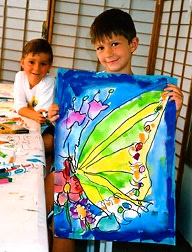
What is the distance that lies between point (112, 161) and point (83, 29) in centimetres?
261

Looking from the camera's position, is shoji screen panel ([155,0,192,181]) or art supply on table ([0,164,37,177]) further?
shoji screen panel ([155,0,192,181])

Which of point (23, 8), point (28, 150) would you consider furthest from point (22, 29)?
point (28, 150)

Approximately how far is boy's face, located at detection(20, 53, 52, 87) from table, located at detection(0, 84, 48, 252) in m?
0.98

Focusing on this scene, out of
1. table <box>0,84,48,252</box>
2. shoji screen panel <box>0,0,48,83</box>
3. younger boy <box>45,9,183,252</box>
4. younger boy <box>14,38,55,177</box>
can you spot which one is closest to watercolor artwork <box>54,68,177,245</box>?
table <box>0,84,48,252</box>

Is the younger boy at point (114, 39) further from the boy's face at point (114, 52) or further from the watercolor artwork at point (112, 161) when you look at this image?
the watercolor artwork at point (112, 161)

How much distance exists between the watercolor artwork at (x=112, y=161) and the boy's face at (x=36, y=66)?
0.92 m

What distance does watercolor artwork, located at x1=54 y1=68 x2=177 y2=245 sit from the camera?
1301 mm

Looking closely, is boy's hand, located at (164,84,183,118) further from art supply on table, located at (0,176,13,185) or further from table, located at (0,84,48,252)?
art supply on table, located at (0,176,13,185)

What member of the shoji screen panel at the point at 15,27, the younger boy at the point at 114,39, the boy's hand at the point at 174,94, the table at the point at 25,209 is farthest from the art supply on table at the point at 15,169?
the shoji screen panel at the point at 15,27

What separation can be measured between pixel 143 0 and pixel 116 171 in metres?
2.69

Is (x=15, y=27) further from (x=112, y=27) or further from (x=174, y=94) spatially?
(x=174, y=94)

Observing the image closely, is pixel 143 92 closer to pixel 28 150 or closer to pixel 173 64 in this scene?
pixel 28 150

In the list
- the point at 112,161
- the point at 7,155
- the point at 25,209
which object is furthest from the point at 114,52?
the point at 25,209

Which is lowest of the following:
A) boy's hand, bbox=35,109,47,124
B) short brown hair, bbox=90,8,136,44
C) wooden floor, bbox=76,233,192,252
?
wooden floor, bbox=76,233,192,252
